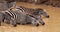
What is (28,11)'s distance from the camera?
295 centimetres

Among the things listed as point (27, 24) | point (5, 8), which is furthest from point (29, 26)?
point (5, 8)

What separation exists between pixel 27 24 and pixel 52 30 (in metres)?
0.43

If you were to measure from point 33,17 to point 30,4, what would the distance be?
125cm

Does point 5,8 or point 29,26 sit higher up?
point 5,8

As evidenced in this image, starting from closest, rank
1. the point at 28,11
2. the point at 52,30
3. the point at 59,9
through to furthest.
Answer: the point at 52,30 → the point at 28,11 → the point at 59,9

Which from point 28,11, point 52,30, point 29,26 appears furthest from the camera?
point 28,11

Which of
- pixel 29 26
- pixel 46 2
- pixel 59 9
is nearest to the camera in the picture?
pixel 29 26

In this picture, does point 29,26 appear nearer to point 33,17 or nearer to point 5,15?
point 33,17

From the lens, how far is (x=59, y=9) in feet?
11.7

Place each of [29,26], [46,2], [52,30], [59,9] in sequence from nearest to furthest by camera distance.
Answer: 1. [52,30]
2. [29,26]
3. [59,9]
4. [46,2]

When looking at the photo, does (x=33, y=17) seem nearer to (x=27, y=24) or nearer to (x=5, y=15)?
(x=27, y=24)

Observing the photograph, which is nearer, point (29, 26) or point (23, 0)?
point (29, 26)

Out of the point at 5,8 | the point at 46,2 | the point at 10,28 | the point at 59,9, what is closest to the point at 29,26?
the point at 10,28

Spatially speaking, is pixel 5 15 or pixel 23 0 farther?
pixel 23 0
